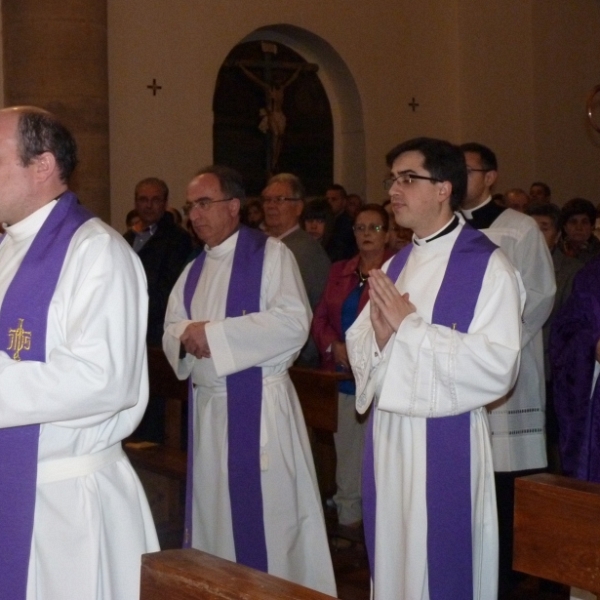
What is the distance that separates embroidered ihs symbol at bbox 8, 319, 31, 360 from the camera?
9.90 ft

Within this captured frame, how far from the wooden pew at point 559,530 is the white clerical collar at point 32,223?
5.26 ft

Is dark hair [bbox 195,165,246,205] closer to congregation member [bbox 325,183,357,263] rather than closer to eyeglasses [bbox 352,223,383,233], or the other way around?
eyeglasses [bbox 352,223,383,233]

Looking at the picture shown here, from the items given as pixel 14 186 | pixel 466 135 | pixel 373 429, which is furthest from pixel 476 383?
pixel 466 135

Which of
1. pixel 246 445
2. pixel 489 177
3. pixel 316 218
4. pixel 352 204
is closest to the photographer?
pixel 246 445

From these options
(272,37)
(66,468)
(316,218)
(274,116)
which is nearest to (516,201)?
(316,218)

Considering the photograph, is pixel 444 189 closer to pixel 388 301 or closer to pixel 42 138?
pixel 388 301

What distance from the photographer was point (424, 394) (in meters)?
3.82

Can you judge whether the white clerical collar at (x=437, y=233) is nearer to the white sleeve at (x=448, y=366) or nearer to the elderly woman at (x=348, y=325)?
the white sleeve at (x=448, y=366)

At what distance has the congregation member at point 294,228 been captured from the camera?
21.7ft

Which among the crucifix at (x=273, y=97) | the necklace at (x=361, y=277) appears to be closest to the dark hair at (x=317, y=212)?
the necklace at (x=361, y=277)

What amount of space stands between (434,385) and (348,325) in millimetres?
2403

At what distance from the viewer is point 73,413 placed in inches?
113

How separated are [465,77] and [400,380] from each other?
35.6ft

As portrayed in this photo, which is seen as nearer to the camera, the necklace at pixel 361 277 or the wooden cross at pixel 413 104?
the necklace at pixel 361 277
